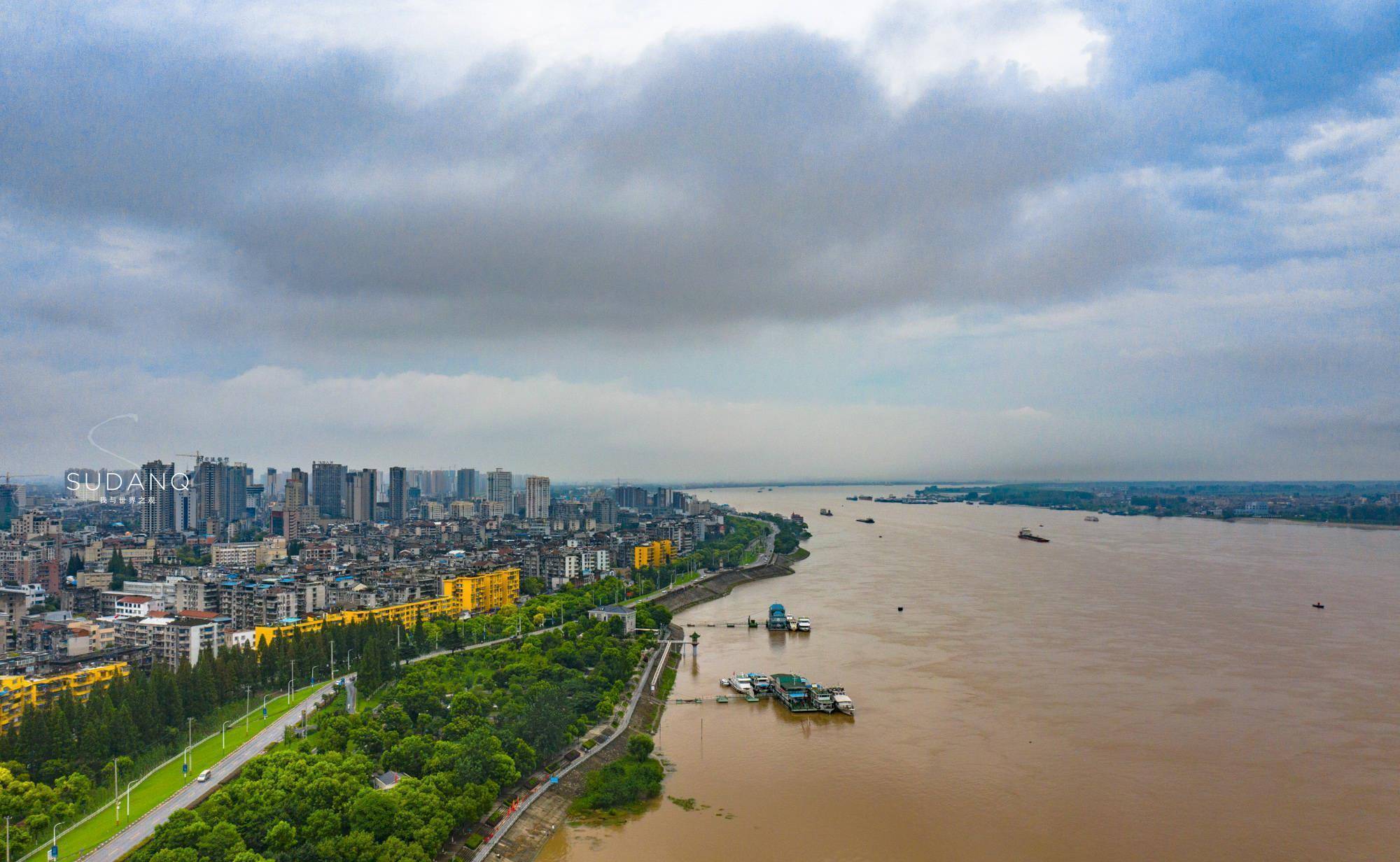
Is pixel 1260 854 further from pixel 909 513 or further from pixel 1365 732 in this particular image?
pixel 909 513

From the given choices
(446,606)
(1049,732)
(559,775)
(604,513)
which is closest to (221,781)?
(559,775)

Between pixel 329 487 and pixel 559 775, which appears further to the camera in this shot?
pixel 329 487

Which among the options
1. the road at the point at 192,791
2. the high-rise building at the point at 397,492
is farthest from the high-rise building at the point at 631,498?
the road at the point at 192,791

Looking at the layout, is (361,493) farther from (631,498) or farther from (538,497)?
(631,498)

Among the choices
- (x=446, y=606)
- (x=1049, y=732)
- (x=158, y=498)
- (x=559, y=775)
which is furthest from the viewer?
(x=158, y=498)

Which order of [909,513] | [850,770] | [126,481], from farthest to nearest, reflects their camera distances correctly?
[909,513] → [126,481] → [850,770]

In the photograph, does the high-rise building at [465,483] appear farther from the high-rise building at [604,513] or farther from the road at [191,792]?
the road at [191,792]

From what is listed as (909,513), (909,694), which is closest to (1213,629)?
(909,694)
